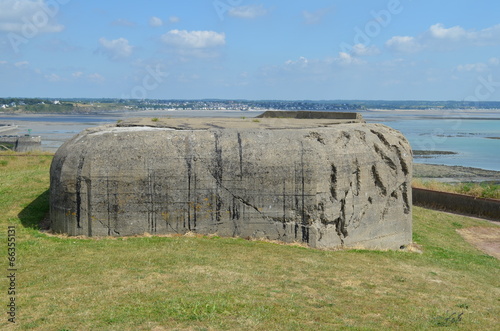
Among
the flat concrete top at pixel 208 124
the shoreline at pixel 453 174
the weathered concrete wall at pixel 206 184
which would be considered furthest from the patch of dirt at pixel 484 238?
the shoreline at pixel 453 174

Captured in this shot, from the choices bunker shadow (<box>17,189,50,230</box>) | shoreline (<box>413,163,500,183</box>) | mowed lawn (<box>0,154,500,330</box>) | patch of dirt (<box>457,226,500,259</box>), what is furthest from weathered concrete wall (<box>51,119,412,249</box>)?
shoreline (<box>413,163,500,183</box>)

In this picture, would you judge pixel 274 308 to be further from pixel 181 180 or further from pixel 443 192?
pixel 443 192

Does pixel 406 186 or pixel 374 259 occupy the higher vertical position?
pixel 406 186

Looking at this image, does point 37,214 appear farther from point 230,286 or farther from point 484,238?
point 484,238

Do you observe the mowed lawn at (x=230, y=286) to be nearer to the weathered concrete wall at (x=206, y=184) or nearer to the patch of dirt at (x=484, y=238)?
the weathered concrete wall at (x=206, y=184)

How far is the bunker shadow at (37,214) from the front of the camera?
14.0 m

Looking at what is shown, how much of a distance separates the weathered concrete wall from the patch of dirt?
7696 mm

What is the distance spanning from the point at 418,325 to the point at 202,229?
20.4 ft

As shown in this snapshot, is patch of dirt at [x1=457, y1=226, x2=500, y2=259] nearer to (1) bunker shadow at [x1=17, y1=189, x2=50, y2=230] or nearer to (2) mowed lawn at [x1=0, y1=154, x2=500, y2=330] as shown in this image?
(2) mowed lawn at [x1=0, y1=154, x2=500, y2=330]

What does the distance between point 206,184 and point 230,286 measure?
13.4 feet

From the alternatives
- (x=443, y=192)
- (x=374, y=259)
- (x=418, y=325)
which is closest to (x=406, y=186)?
(x=374, y=259)

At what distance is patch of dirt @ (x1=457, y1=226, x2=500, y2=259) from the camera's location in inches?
729

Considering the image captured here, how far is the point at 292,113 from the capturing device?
69.1ft

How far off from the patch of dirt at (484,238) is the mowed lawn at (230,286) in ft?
14.6
